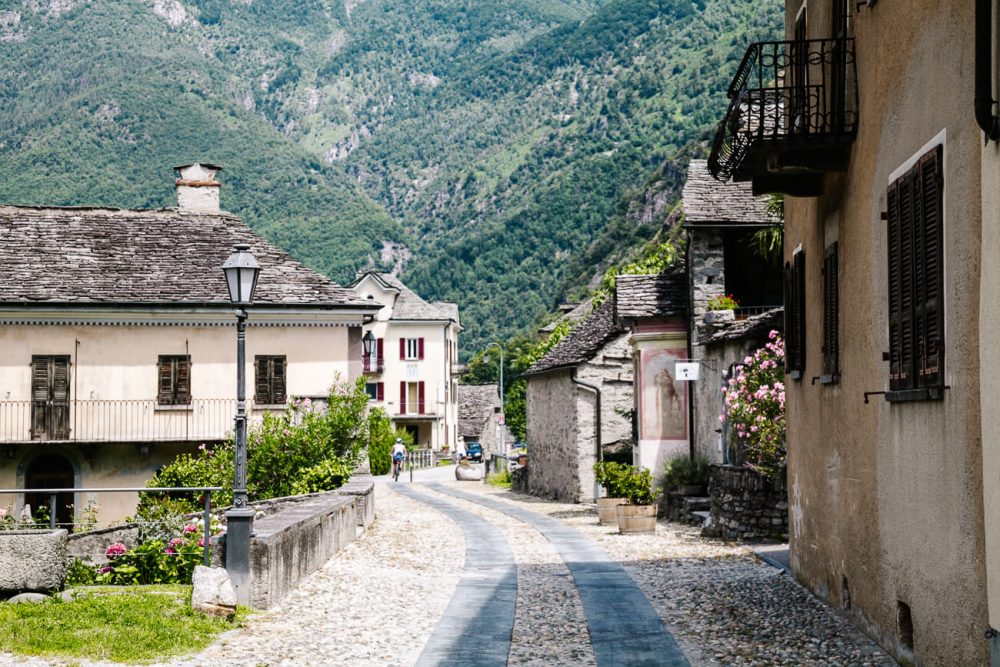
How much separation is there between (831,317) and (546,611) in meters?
4.09

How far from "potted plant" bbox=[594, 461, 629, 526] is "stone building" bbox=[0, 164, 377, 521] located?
7628 millimetres

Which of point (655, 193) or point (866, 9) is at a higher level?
point (655, 193)

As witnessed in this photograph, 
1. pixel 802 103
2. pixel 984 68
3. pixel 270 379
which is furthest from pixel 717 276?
pixel 984 68

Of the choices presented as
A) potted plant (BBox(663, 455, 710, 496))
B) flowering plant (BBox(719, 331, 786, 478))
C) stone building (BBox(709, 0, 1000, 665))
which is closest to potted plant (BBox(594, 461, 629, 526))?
potted plant (BBox(663, 455, 710, 496))

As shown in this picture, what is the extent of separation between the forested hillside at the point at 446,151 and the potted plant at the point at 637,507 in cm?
6988

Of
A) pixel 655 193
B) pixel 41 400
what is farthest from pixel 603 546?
pixel 655 193

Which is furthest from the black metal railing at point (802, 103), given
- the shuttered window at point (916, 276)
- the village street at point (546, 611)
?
the village street at point (546, 611)

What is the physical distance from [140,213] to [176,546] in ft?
67.5

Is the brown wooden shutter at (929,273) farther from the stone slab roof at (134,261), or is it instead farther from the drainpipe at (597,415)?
the drainpipe at (597,415)

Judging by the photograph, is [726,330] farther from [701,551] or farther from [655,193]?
[655,193]

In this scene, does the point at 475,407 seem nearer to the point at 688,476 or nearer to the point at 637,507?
the point at 688,476

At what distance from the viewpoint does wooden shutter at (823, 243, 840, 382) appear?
1191 cm

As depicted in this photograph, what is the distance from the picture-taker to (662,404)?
2803 cm

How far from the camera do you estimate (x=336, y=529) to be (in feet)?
60.0
